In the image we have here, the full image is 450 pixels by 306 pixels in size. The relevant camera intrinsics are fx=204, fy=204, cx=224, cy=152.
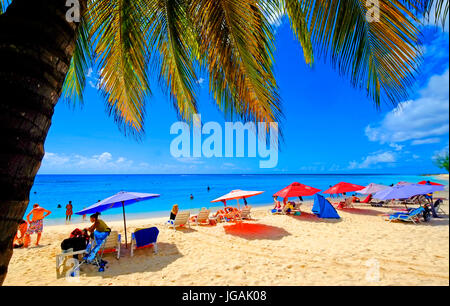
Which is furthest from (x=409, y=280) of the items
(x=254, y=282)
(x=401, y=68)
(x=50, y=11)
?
(x=50, y=11)

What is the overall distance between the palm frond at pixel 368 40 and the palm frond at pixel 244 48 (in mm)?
756

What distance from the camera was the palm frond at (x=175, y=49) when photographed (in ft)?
11.8

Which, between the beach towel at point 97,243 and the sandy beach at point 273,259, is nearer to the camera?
the sandy beach at point 273,259

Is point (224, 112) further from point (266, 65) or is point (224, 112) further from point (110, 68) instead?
point (110, 68)

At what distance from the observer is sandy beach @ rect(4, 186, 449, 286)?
4195 mm

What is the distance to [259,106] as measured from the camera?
9.80 feet

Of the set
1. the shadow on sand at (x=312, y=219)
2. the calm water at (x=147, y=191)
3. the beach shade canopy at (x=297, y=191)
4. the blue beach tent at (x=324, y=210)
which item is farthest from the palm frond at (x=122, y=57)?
the calm water at (x=147, y=191)

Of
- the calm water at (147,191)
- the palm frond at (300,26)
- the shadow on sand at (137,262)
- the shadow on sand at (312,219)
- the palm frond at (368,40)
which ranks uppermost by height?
the palm frond at (300,26)

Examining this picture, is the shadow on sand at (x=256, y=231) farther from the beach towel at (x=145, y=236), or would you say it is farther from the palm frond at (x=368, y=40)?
the palm frond at (x=368, y=40)

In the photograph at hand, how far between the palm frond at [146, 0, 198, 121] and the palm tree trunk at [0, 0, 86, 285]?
8.33 feet

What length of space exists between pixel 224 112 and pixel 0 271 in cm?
310

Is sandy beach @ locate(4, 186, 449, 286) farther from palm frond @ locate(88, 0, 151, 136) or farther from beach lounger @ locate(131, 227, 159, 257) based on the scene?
palm frond @ locate(88, 0, 151, 136)

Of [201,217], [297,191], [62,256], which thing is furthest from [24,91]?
[297,191]

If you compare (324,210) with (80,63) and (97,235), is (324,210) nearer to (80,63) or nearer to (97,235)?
(97,235)
